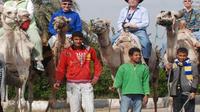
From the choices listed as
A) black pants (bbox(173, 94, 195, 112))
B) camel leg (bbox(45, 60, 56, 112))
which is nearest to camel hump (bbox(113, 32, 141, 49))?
black pants (bbox(173, 94, 195, 112))

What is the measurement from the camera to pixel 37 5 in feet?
91.6

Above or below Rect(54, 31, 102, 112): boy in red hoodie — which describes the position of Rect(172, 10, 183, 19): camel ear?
above

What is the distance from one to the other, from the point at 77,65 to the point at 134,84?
1.24 m

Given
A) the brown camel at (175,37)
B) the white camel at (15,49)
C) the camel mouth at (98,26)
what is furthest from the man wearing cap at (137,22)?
the white camel at (15,49)

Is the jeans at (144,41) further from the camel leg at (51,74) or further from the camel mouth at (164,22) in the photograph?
the camel leg at (51,74)

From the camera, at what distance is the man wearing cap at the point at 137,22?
1441 cm

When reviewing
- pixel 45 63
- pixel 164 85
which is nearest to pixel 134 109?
pixel 45 63

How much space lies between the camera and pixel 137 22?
47.3 feet

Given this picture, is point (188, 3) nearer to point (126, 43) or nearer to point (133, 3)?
point (133, 3)

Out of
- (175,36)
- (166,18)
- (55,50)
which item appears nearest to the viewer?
(166,18)

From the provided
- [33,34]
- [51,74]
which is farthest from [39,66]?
[51,74]

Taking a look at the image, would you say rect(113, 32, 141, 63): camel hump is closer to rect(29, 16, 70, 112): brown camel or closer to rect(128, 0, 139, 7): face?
rect(128, 0, 139, 7): face

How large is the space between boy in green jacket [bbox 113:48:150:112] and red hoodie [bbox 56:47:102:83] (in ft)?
2.27

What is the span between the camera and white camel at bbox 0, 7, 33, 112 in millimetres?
13328
